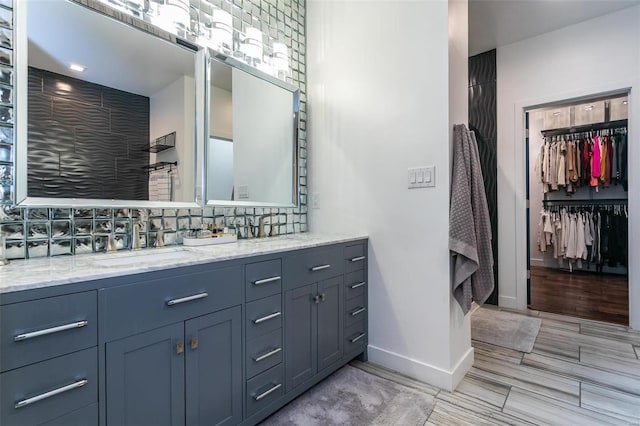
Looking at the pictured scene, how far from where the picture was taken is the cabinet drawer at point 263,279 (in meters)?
1.44

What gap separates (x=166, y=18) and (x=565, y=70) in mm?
3554

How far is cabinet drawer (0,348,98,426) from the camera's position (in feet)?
2.70

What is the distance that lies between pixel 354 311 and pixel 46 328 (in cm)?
161

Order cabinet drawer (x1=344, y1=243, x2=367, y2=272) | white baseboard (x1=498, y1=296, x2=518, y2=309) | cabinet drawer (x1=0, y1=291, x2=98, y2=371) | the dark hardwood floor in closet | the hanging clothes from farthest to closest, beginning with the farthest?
the hanging clothes → white baseboard (x1=498, y1=296, x2=518, y2=309) → the dark hardwood floor in closet → cabinet drawer (x1=344, y1=243, x2=367, y2=272) → cabinet drawer (x1=0, y1=291, x2=98, y2=371)

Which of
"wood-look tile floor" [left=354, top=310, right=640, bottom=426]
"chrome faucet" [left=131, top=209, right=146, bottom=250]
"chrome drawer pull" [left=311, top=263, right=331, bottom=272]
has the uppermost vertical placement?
"chrome faucet" [left=131, top=209, right=146, bottom=250]

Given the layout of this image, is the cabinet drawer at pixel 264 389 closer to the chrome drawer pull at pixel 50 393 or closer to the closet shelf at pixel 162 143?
the chrome drawer pull at pixel 50 393

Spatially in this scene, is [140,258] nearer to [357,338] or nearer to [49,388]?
[49,388]

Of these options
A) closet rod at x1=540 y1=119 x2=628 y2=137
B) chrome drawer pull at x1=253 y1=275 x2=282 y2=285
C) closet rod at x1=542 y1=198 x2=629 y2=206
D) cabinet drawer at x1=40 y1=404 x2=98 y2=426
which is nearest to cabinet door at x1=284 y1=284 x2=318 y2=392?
chrome drawer pull at x1=253 y1=275 x2=282 y2=285

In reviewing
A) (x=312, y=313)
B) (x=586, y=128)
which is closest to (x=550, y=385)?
(x=312, y=313)

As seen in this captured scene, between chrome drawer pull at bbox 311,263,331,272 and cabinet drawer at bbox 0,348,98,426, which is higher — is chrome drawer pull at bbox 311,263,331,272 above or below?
above

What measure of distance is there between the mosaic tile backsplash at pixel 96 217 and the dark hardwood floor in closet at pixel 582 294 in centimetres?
313

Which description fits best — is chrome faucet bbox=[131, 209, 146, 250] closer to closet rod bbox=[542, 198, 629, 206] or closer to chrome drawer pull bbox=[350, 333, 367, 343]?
chrome drawer pull bbox=[350, 333, 367, 343]

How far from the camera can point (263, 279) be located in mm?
1497

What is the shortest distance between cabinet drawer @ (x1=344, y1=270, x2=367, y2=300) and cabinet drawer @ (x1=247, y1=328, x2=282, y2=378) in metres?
0.60
